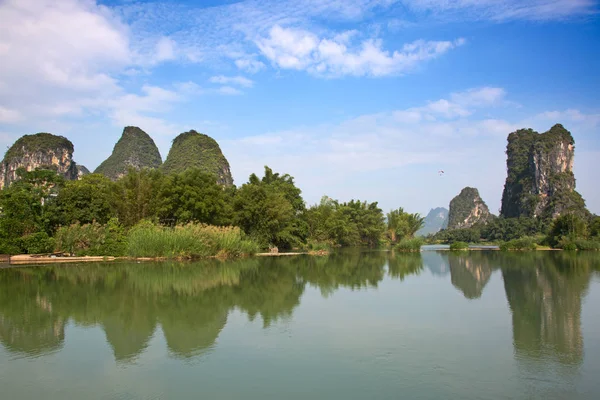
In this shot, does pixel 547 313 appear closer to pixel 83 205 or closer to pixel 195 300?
pixel 195 300

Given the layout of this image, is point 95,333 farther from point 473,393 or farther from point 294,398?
point 473,393

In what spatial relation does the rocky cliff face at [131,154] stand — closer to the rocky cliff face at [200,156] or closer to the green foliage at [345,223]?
the rocky cliff face at [200,156]

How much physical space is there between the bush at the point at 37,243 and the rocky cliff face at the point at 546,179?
49.9 meters

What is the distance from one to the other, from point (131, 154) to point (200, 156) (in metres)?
14.6

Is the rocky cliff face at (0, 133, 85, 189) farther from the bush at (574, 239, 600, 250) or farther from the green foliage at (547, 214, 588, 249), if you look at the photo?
the bush at (574, 239, 600, 250)

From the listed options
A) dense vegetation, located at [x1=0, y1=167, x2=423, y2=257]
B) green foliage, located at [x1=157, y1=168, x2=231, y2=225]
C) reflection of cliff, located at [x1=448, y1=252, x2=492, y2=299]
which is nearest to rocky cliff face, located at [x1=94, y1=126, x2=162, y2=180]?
dense vegetation, located at [x1=0, y1=167, x2=423, y2=257]

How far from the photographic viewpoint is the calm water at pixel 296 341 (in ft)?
14.5

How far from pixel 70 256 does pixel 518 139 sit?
2636 inches

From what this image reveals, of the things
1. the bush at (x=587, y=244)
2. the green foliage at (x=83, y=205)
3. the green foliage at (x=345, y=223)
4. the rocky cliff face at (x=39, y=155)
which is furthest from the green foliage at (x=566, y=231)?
the rocky cliff face at (x=39, y=155)

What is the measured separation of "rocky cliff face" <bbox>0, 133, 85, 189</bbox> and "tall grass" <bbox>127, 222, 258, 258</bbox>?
47.9 meters

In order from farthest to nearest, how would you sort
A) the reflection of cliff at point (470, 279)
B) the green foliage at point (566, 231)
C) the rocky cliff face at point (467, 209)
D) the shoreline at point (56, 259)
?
the rocky cliff face at point (467, 209) → the green foliage at point (566, 231) → the shoreline at point (56, 259) → the reflection of cliff at point (470, 279)

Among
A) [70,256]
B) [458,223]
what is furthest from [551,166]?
[70,256]

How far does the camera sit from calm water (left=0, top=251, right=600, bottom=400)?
174 inches

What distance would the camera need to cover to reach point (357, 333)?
655cm
